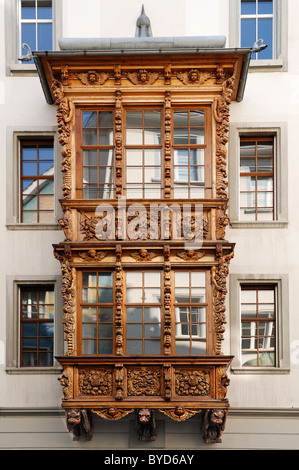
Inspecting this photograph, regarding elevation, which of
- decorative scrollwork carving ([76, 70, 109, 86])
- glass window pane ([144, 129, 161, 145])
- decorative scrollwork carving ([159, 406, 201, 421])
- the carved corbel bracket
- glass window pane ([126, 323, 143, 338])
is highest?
decorative scrollwork carving ([76, 70, 109, 86])

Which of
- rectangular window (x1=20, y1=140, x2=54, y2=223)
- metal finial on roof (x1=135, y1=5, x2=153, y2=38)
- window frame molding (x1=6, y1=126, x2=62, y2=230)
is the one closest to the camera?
metal finial on roof (x1=135, y1=5, x2=153, y2=38)

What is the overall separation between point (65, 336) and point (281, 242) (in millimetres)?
5280

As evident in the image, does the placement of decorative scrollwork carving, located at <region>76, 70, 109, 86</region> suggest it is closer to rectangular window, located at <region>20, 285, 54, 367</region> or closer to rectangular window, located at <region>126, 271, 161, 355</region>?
rectangular window, located at <region>126, 271, 161, 355</region>

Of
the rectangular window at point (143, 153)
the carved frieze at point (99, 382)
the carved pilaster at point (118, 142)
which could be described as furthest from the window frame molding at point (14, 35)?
the carved frieze at point (99, 382)

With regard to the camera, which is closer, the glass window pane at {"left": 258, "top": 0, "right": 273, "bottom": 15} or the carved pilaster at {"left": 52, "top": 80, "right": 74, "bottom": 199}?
the carved pilaster at {"left": 52, "top": 80, "right": 74, "bottom": 199}

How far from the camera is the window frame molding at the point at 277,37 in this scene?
1525cm

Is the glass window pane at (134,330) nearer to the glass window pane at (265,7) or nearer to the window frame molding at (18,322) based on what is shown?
the window frame molding at (18,322)

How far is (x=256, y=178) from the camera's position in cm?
1534

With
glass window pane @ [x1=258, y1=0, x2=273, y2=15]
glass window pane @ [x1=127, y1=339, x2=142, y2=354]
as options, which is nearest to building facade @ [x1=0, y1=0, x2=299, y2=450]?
glass window pane @ [x1=127, y1=339, x2=142, y2=354]

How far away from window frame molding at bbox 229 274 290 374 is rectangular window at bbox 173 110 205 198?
7.73ft

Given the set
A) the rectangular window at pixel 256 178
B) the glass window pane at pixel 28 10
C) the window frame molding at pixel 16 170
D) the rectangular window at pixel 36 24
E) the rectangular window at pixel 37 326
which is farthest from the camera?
the glass window pane at pixel 28 10

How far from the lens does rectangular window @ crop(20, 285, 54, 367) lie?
14977 mm

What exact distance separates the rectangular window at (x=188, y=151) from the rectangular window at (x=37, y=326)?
3944 mm

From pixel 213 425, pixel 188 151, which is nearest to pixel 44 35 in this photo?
pixel 188 151
